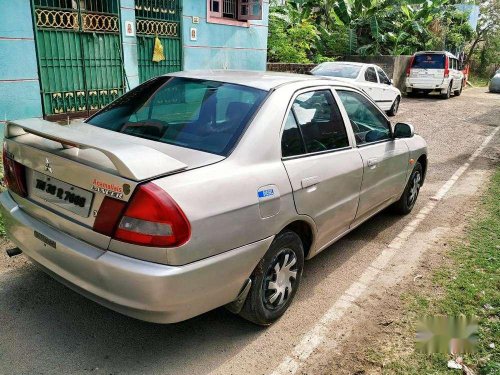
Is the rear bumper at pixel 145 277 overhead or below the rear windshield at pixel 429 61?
below

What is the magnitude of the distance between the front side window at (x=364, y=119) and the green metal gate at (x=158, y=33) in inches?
233

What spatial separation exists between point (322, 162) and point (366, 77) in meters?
10.2

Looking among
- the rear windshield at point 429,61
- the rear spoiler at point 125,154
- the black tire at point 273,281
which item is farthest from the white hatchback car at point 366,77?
the rear spoiler at point 125,154

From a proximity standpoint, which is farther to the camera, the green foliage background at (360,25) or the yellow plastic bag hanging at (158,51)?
the green foliage background at (360,25)

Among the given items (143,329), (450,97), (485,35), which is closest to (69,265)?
(143,329)

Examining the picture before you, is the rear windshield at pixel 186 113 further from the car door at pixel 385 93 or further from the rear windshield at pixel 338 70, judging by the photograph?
the car door at pixel 385 93

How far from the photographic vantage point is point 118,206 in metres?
2.39

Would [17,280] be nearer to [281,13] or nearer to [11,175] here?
[11,175]

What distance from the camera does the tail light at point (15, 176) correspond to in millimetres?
2980

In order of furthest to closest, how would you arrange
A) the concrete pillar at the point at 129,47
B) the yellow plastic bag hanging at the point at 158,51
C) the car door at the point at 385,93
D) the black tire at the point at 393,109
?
1. the black tire at the point at 393,109
2. the car door at the point at 385,93
3. the yellow plastic bag hanging at the point at 158,51
4. the concrete pillar at the point at 129,47

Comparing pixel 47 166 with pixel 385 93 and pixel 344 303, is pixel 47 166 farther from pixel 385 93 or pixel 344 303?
pixel 385 93

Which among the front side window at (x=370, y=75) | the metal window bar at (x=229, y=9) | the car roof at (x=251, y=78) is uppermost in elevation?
the metal window bar at (x=229, y=9)

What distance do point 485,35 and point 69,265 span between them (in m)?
37.0

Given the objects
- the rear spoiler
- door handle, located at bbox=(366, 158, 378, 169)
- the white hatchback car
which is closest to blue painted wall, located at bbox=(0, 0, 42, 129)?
the rear spoiler
